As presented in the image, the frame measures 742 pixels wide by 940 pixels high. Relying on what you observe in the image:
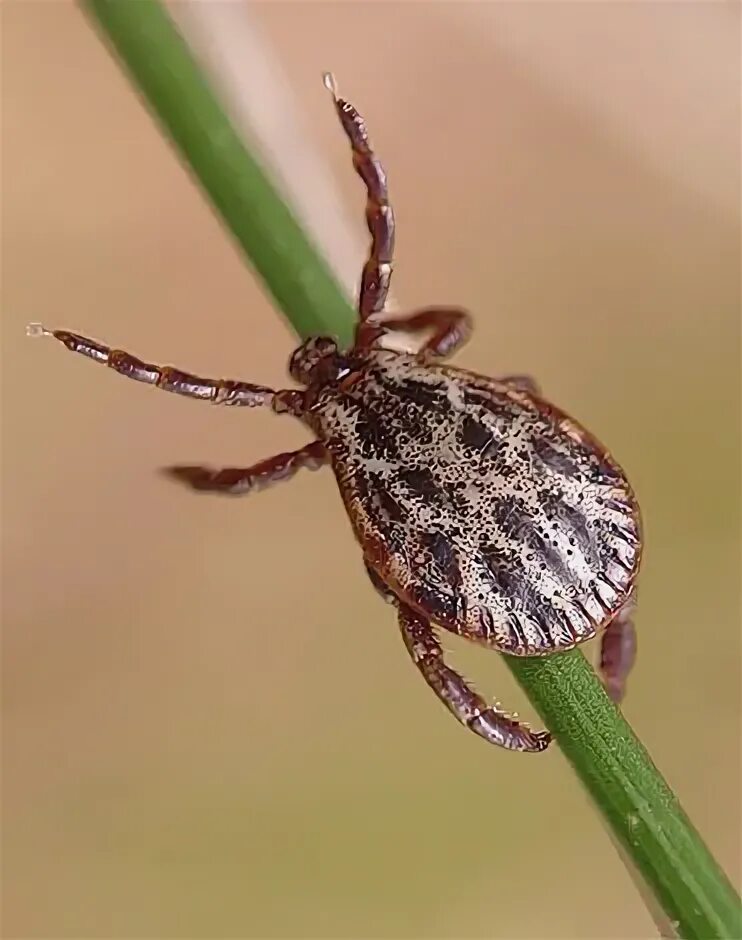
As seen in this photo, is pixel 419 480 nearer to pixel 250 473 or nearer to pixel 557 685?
pixel 250 473

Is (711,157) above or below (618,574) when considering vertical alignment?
above

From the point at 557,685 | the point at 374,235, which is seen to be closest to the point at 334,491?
the point at 374,235

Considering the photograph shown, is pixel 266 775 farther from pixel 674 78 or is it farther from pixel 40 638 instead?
pixel 674 78

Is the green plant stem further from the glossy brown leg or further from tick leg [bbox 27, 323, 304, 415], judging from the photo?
the glossy brown leg

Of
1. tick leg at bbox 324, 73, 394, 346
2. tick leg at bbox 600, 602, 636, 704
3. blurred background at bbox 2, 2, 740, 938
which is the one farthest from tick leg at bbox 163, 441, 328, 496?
blurred background at bbox 2, 2, 740, 938

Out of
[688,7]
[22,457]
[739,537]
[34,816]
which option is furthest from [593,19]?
[34,816]

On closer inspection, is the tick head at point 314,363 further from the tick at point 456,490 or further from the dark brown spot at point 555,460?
the dark brown spot at point 555,460
